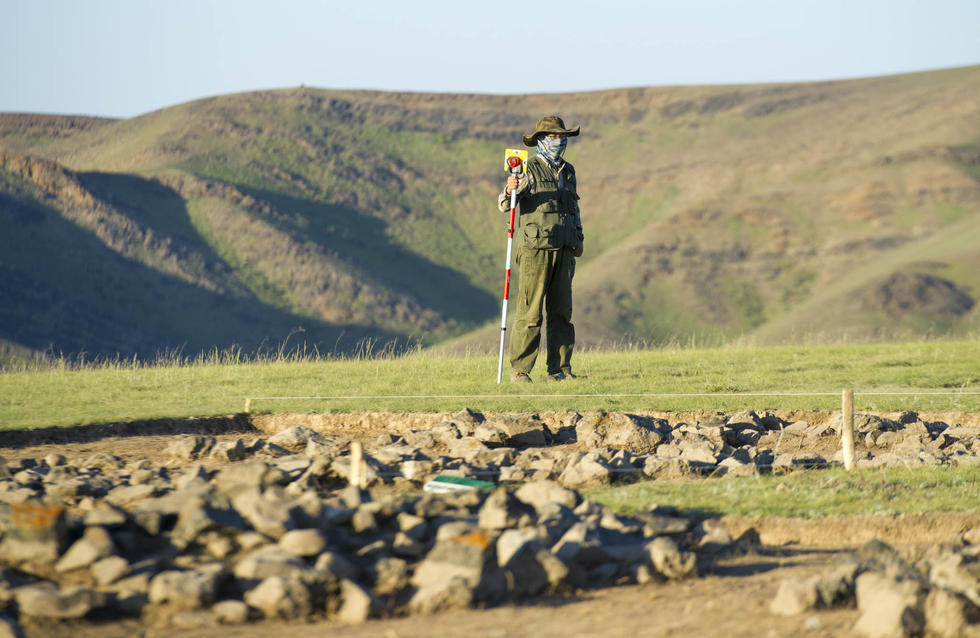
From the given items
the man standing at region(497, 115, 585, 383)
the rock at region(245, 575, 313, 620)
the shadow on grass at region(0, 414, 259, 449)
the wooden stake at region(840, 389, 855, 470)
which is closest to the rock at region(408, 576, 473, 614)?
the rock at region(245, 575, 313, 620)

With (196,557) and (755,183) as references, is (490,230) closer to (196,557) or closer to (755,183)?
(755,183)

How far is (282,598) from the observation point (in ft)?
15.2

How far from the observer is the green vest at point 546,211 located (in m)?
11.2

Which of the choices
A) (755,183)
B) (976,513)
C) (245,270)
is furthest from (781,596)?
(755,183)

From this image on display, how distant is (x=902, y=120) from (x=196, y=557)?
3082 inches

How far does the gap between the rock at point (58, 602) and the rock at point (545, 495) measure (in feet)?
8.10

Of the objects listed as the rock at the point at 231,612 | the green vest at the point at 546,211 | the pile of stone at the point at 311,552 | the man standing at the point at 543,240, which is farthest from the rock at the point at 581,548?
the green vest at the point at 546,211

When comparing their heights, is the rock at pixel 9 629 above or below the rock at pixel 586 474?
below

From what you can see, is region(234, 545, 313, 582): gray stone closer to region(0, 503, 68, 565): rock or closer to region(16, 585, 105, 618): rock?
region(16, 585, 105, 618): rock

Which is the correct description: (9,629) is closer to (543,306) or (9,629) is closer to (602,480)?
(602,480)

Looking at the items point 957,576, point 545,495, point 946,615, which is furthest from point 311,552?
point 957,576

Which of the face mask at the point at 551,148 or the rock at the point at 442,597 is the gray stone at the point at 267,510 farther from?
the face mask at the point at 551,148

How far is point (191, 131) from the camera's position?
7725 centimetres

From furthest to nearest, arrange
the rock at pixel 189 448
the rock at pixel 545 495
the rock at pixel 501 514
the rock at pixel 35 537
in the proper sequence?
the rock at pixel 189 448, the rock at pixel 545 495, the rock at pixel 501 514, the rock at pixel 35 537
